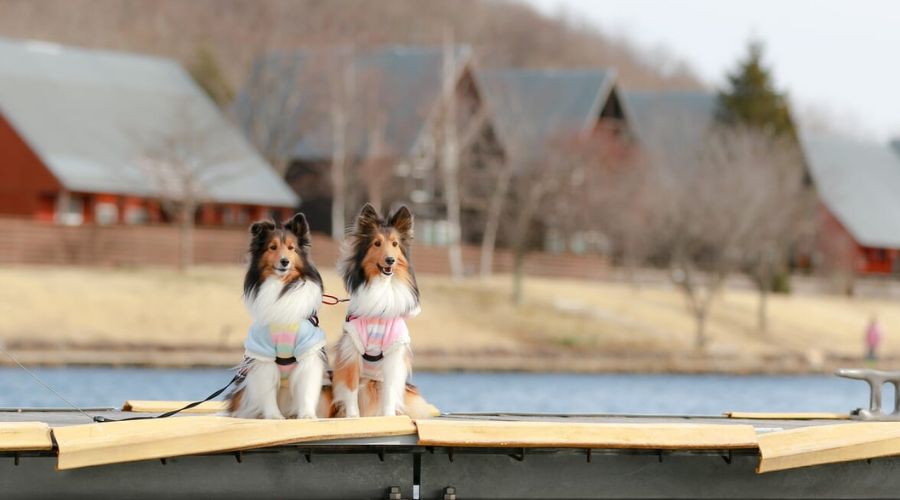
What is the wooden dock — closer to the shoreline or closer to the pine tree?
the shoreline

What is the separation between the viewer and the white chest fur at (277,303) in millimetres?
12477

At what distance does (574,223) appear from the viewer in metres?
67.8

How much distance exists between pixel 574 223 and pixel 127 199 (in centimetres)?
1900

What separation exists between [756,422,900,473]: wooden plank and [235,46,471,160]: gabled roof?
5072cm

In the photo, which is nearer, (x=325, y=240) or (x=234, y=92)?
(x=325, y=240)

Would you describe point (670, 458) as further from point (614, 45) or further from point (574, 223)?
point (614, 45)

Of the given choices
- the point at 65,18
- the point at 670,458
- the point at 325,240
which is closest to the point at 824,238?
the point at 325,240

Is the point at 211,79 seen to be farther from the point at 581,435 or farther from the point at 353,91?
the point at 581,435

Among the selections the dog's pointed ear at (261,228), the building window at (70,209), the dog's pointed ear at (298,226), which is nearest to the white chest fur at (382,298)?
the dog's pointed ear at (298,226)

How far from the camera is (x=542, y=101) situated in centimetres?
7356

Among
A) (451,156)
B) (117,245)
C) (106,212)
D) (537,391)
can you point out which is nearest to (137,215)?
(106,212)

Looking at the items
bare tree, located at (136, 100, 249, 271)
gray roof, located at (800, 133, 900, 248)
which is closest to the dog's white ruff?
bare tree, located at (136, 100, 249, 271)

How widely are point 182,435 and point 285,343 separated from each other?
1.16 metres

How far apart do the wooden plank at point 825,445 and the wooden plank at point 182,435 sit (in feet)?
A: 10.7
